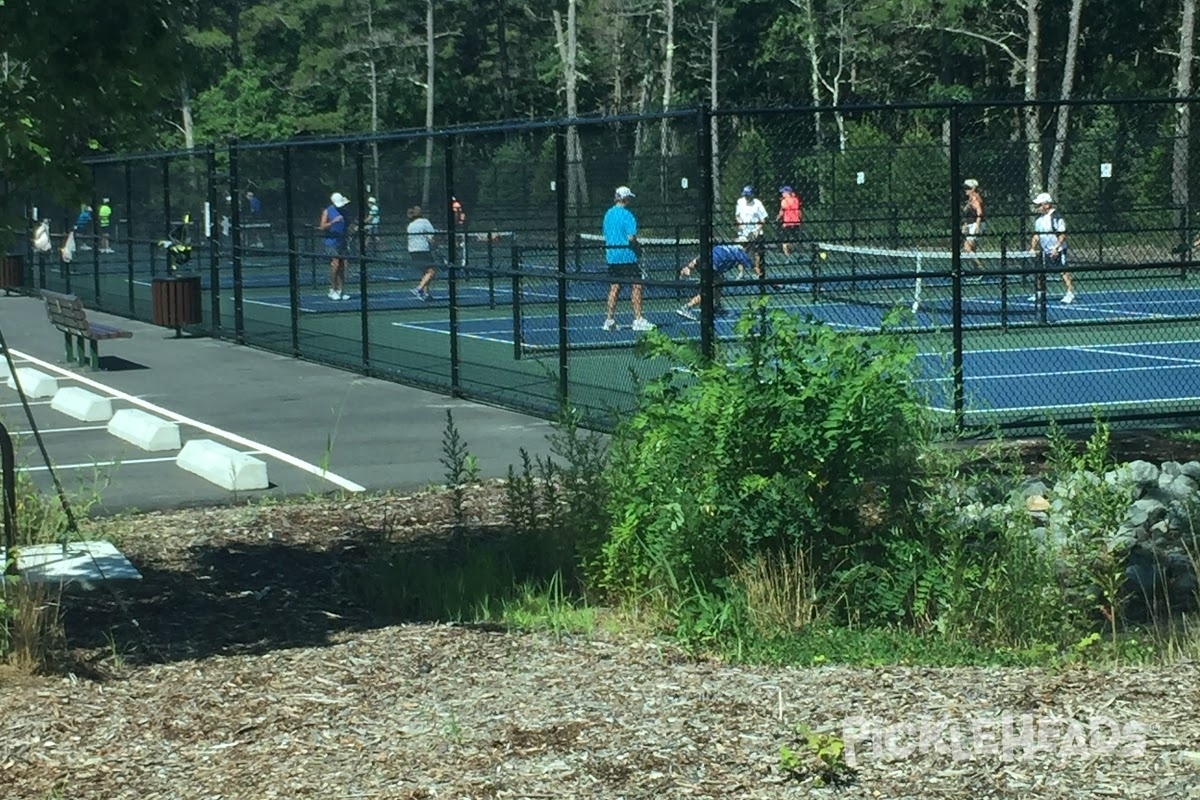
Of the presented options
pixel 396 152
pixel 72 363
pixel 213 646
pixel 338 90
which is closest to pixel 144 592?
pixel 213 646

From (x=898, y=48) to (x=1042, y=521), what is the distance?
65.2 metres

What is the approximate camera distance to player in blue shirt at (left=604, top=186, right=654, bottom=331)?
591 inches

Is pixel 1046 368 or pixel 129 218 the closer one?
pixel 1046 368

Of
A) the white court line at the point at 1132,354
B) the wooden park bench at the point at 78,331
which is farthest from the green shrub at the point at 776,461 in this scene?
the wooden park bench at the point at 78,331

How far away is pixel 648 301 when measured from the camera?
1458 centimetres

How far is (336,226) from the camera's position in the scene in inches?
862

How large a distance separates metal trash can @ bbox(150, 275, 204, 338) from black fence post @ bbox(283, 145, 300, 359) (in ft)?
10.3

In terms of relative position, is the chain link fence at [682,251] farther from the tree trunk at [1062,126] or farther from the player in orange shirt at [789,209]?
the tree trunk at [1062,126]

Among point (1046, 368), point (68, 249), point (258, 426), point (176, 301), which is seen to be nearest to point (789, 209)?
point (1046, 368)

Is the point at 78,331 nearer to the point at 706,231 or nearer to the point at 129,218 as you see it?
the point at 129,218

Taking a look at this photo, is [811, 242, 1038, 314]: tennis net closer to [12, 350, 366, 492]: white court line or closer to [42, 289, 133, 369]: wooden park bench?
[12, 350, 366, 492]: white court line

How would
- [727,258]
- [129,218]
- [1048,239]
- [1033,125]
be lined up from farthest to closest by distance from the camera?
1. [1033,125]
2. [129,218]
3. [1048,239]
4. [727,258]

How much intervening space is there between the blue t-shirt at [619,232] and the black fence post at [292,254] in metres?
5.76

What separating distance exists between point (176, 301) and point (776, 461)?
18156mm
